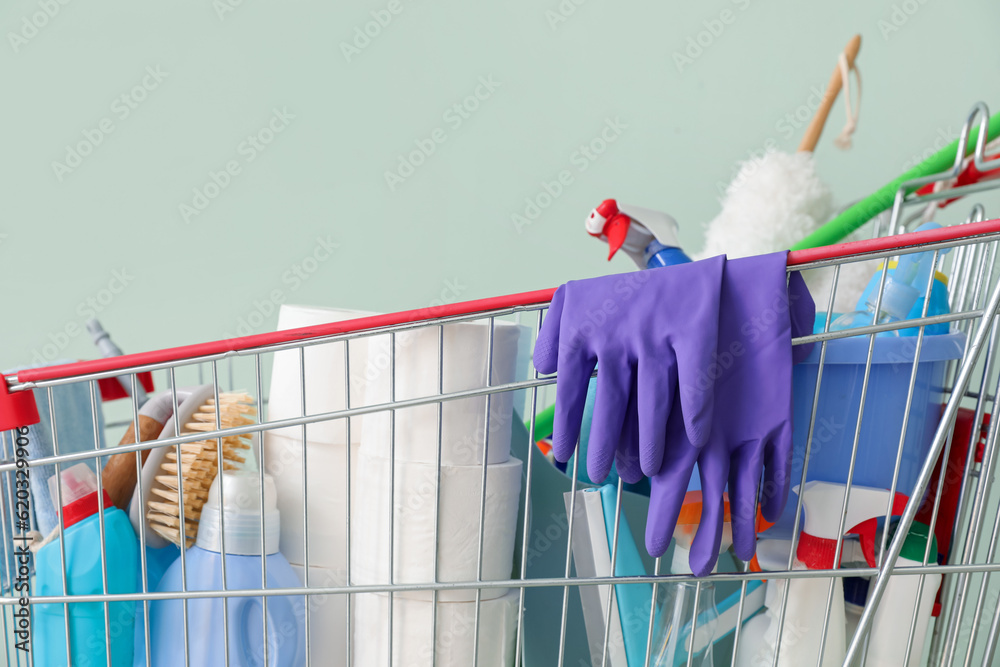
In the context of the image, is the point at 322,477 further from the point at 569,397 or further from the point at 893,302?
the point at 893,302

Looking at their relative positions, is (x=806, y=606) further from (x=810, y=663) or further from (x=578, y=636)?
(x=578, y=636)

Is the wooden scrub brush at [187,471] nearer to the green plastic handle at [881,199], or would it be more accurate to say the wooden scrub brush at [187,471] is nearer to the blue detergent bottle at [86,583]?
the blue detergent bottle at [86,583]

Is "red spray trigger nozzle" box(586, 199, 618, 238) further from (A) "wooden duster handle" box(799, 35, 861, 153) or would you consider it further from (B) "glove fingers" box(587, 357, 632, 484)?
(A) "wooden duster handle" box(799, 35, 861, 153)

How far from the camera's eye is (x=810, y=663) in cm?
67

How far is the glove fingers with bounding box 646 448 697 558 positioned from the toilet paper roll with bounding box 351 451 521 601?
148 millimetres

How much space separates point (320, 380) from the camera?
2.44ft

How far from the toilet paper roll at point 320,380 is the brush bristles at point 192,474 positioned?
0.14ft

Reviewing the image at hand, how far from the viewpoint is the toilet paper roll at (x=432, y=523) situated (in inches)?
26.8

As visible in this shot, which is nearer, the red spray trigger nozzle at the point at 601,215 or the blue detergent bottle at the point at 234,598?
the blue detergent bottle at the point at 234,598

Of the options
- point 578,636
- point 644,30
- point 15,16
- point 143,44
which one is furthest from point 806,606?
point 15,16

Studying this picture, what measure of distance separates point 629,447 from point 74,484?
518mm

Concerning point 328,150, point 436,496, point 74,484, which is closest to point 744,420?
point 436,496

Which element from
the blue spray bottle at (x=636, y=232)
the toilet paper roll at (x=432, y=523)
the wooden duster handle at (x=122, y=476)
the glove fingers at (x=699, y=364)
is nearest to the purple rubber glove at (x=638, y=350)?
the glove fingers at (x=699, y=364)

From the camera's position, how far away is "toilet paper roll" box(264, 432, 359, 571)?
0.75m
